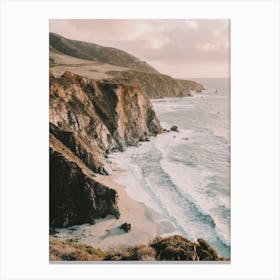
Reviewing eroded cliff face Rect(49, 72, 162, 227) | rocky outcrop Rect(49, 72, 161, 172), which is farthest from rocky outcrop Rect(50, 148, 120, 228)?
rocky outcrop Rect(49, 72, 161, 172)

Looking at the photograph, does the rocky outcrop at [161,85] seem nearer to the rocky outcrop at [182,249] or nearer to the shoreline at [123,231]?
the shoreline at [123,231]

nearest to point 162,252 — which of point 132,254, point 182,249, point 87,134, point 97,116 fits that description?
point 182,249

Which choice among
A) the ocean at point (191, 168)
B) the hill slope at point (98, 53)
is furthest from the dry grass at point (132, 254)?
the hill slope at point (98, 53)

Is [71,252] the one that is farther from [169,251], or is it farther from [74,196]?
[169,251]

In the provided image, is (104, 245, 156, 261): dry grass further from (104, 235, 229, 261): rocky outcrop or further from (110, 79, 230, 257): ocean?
(110, 79, 230, 257): ocean
